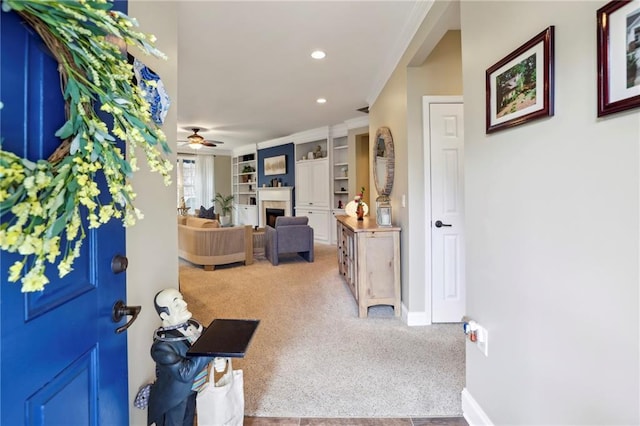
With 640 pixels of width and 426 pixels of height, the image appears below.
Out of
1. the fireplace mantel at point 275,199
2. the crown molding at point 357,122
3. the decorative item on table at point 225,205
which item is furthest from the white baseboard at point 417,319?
the decorative item on table at point 225,205

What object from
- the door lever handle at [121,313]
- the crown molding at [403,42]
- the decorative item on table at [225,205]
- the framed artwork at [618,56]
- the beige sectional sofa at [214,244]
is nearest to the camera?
the framed artwork at [618,56]

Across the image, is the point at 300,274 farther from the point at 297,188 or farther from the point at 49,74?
the point at 49,74

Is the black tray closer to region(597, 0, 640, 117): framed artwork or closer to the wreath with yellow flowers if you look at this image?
the wreath with yellow flowers

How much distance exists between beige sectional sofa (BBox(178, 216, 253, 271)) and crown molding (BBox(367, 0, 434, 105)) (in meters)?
3.01

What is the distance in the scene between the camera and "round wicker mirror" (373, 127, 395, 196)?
11.2ft

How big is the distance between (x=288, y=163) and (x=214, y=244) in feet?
12.1

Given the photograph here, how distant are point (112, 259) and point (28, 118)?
48 cm

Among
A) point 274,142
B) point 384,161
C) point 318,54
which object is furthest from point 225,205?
point 318,54

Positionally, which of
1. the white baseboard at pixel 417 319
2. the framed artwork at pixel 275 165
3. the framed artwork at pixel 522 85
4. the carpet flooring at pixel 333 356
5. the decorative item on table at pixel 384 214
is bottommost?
the carpet flooring at pixel 333 356

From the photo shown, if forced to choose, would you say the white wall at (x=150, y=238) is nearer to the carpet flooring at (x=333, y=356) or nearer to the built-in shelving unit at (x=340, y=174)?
the carpet flooring at (x=333, y=356)

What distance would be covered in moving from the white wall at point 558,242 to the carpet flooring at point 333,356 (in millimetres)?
533

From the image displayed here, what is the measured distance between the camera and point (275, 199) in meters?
8.40

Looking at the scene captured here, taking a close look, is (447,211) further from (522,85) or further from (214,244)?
(214,244)

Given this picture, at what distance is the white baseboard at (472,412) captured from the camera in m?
1.53
